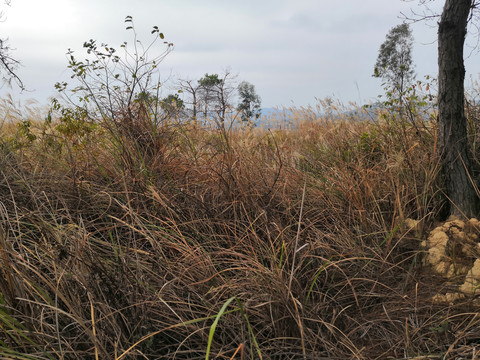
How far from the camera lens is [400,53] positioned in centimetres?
2302

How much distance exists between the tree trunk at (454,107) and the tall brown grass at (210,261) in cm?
14

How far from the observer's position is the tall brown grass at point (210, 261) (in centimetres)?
158

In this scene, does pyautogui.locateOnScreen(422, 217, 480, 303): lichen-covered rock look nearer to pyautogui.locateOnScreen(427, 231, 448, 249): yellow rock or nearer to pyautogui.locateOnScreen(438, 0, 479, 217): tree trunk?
pyautogui.locateOnScreen(427, 231, 448, 249): yellow rock

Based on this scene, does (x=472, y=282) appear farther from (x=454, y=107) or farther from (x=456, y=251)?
(x=454, y=107)

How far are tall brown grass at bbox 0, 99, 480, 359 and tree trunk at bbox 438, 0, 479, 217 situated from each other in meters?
0.14

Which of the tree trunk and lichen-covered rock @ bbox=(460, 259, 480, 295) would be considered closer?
lichen-covered rock @ bbox=(460, 259, 480, 295)

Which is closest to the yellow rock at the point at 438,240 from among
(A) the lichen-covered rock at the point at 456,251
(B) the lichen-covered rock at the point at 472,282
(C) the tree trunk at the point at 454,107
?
(A) the lichen-covered rock at the point at 456,251

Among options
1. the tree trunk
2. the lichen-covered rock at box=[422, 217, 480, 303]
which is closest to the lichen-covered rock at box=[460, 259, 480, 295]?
the lichen-covered rock at box=[422, 217, 480, 303]

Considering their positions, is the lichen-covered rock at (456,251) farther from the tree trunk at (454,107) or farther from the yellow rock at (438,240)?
the tree trunk at (454,107)

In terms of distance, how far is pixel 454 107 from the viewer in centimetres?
285

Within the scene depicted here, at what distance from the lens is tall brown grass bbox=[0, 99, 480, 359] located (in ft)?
5.19

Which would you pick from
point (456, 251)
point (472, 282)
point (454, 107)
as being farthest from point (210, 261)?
point (454, 107)

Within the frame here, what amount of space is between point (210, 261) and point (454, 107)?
2.16 meters

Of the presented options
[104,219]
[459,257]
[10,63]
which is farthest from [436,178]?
[10,63]
